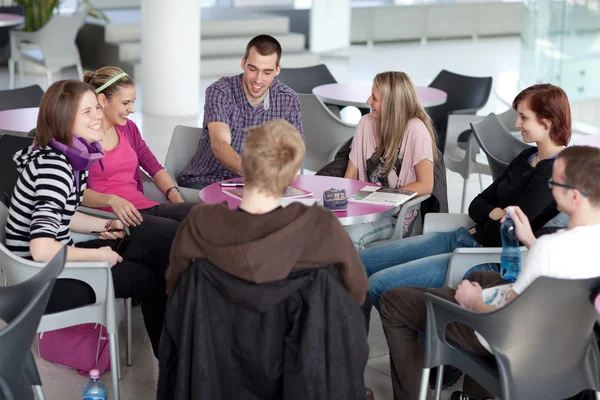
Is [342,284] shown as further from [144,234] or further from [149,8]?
[149,8]

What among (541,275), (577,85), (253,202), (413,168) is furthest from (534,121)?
(577,85)

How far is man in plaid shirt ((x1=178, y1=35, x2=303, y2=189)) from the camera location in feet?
14.1

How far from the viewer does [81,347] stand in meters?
3.66

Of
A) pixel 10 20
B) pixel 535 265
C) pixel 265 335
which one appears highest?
pixel 10 20

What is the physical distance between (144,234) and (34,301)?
135 centimetres

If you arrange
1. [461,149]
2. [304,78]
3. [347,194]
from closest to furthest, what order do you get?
[347,194] → [461,149] → [304,78]

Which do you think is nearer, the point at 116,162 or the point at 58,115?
the point at 58,115

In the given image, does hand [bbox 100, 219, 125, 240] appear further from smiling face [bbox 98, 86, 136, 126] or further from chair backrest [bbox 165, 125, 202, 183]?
chair backrest [bbox 165, 125, 202, 183]

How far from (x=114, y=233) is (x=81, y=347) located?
0.48 m

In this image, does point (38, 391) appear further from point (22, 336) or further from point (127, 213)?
point (127, 213)

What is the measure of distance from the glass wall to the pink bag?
6372 mm

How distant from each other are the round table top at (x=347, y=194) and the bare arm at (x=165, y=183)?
1.47ft

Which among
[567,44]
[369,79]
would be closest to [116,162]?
[567,44]

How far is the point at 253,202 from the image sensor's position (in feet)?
8.44
